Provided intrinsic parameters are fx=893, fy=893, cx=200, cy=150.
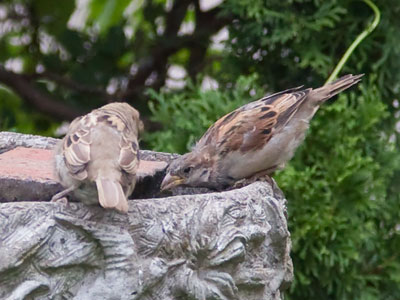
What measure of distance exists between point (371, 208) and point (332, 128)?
40cm

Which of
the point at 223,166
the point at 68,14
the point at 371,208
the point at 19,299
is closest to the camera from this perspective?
the point at 19,299

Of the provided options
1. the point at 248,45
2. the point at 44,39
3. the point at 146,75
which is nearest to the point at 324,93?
the point at 248,45

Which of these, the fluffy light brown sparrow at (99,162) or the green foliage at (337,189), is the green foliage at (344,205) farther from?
the fluffy light brown sparrow at (99,162)

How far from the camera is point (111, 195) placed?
7.13ft

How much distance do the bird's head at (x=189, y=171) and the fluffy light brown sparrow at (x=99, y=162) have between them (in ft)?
1.48

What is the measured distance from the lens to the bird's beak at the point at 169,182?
2.99 meters

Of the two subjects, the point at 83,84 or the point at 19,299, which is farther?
the point at 83,84

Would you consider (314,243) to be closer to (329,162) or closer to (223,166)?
(329,162)

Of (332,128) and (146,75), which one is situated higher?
(332,128)

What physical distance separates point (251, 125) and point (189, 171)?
38 cm

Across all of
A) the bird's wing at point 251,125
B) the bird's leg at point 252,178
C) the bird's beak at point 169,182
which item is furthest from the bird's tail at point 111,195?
the bird's wing at point 251,125

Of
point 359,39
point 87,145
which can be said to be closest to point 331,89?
point 359,39

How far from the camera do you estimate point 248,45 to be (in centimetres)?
452

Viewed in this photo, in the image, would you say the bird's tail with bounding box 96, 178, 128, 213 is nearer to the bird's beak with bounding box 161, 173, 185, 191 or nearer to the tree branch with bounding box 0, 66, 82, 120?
the bird's beak with bounding box 161, 173, 185, 191
